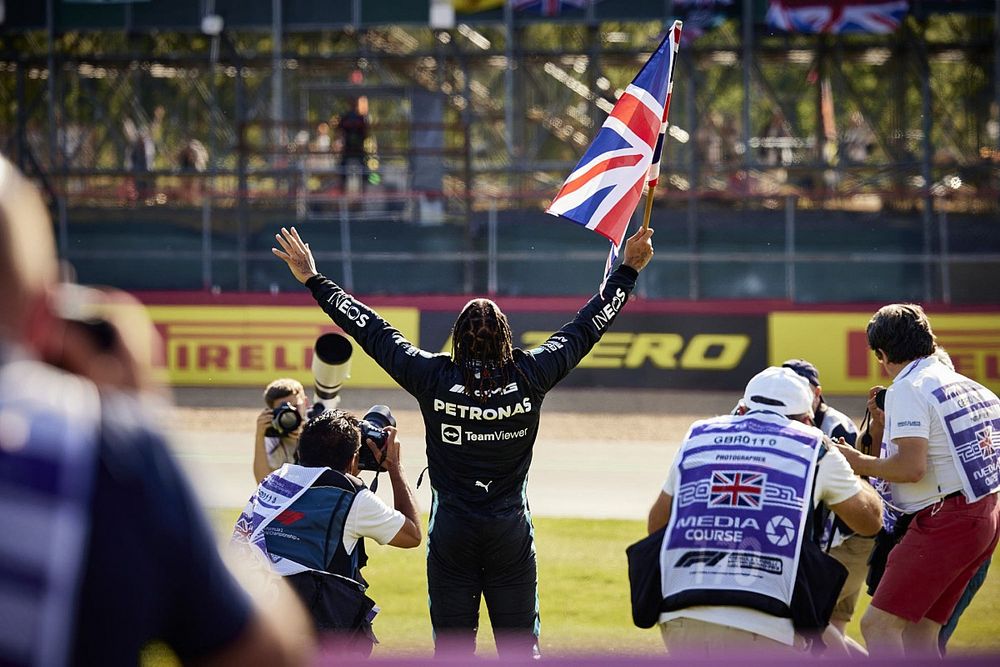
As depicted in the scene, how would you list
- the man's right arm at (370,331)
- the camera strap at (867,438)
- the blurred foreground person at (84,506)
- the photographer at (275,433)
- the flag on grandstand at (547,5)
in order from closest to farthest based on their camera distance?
the blurred foreground person at (84,506) → the man's right arm at (370,331) → the camera strap at (867,438) → the photographer at (275,433) → the flag on grandstand at (547,5)

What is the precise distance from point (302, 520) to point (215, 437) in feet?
36.3

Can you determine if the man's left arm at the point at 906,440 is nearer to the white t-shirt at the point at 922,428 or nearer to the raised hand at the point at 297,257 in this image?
the white t-shirt at the point at 922,428

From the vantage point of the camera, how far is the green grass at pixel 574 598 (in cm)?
799

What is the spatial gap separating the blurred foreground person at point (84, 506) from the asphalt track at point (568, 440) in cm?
949

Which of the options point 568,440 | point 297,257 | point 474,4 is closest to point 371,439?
point 297,257

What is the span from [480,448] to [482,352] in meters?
0.41

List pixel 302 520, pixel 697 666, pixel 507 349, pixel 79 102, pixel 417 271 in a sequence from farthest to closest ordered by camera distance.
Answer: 1. pixel 79 102
2. pixel 417 271
3. pixel 507 349
4. pixel 302 520
5. pixel 697 666

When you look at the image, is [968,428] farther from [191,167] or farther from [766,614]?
[191,167]

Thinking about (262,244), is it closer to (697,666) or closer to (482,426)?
(482,426)

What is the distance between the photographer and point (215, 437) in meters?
16.0

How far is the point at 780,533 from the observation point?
14.4ft

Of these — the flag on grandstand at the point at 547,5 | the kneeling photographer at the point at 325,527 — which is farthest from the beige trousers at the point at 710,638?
the flag on grandstand at the point at 547,5

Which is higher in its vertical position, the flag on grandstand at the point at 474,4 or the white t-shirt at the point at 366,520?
the flag on grandstand at the point at 474,4

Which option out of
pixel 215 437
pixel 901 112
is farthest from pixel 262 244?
pixel 901 112
